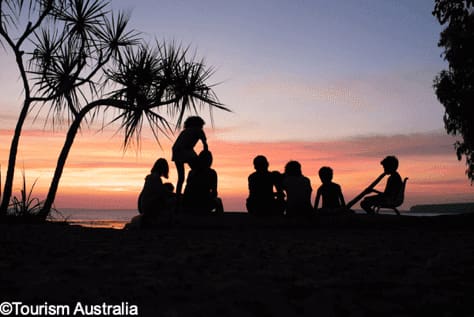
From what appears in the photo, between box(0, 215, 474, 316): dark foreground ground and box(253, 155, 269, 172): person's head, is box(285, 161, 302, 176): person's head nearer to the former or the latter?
box(253, 155, 269, 172): person's head

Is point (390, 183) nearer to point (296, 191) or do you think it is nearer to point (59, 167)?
point (296, 191)

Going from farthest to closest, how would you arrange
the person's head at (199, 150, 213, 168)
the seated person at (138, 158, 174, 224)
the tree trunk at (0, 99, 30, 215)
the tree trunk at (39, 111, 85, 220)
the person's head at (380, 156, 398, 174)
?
1. the tree trunk at (39, 111, 85, 220)
2. the tree trunk at (0, 99, 30, 215)
3. the person's head at (380, 156, 398, 174)
4. the person's head at (199, 150, 213, 168)
5. the seated person at (138, 158, 174, 224)

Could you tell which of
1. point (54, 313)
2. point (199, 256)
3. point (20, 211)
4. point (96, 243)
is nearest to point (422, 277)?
point (199, 256)

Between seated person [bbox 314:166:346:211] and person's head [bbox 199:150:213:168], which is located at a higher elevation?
person's head [bbox 199:150:213:168]

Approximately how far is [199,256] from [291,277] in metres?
1.15

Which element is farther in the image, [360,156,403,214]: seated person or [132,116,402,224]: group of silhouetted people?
[360,156,403,214]: seated person

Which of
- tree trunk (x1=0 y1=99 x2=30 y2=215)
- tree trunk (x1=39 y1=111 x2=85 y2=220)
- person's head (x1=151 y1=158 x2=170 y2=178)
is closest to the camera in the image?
person's head (x1=151 y1=158 x2=170 y2=178)

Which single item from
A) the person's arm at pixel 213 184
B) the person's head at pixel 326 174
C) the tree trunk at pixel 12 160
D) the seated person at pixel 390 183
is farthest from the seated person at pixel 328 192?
the tree trunk at pixel 12 160

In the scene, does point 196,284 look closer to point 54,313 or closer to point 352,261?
point 54,313

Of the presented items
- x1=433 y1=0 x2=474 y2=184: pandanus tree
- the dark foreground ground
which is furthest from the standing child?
x1=433 y1=0 x2=474 y2=184: pandanus tree

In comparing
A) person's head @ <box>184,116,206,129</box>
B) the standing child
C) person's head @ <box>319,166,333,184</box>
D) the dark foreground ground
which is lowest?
the dark foreground ground

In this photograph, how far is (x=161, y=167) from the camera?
7.67 m

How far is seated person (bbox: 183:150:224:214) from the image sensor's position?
305 inches

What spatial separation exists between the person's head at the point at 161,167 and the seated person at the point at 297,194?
1725mm
